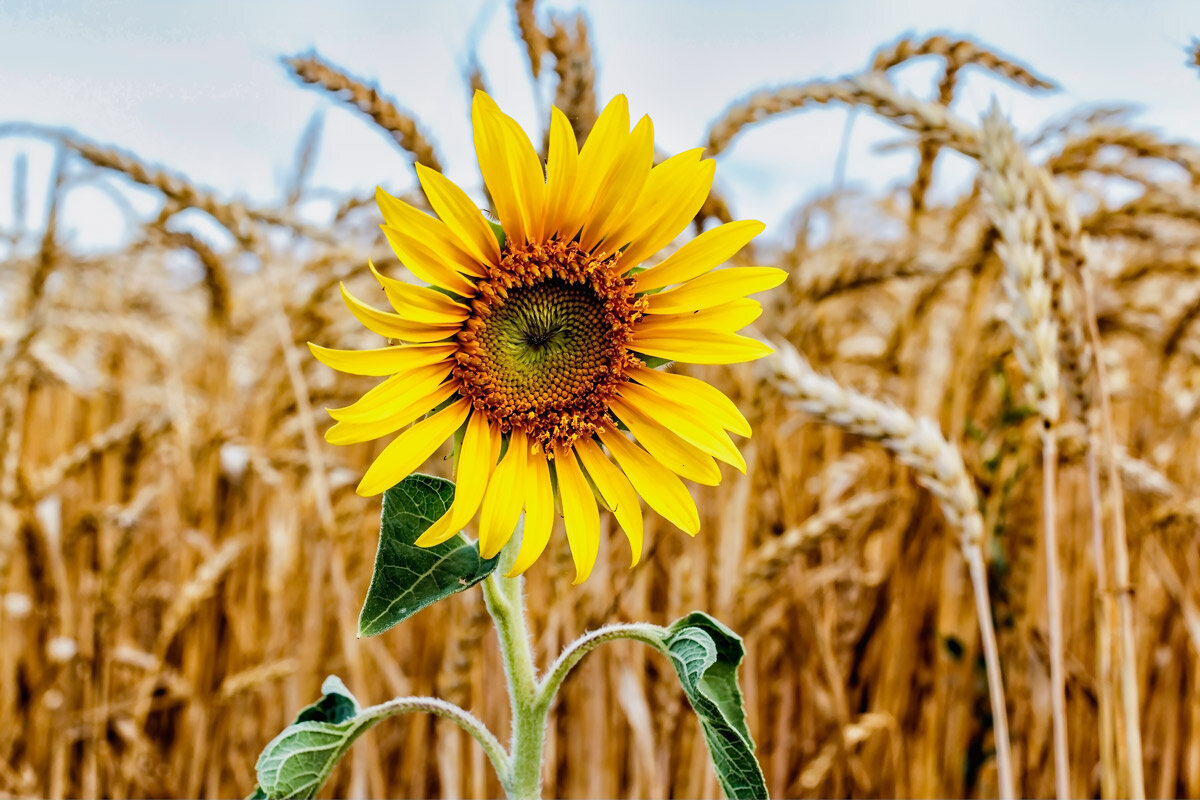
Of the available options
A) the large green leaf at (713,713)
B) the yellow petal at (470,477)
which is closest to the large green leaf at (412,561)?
the yellow petal at (470,477)

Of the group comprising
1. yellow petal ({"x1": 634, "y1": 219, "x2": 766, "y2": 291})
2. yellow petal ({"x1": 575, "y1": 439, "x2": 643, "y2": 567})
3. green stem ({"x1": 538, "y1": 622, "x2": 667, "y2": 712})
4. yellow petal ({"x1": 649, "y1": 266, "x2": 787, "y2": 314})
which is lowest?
green stem ({"x1": 538, "y1": 622, "x2": 667, "y2": 712})

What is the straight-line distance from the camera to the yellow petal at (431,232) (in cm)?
48

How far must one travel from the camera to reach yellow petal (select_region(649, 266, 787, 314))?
1.71ft

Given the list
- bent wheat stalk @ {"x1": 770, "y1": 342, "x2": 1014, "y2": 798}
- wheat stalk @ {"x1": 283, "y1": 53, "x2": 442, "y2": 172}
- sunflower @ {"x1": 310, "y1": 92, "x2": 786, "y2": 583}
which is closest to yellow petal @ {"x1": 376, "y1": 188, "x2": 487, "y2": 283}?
sunflower @ {"x1": 310, "y1": 92, "x2": 786, "y2": 583}

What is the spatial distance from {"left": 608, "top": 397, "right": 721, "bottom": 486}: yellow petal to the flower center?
0.02 meters

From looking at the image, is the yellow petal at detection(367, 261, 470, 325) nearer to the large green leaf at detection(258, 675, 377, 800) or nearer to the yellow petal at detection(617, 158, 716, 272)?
the yellow petal at detection(617, 158, 716, 272)

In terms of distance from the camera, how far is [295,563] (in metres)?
1.72

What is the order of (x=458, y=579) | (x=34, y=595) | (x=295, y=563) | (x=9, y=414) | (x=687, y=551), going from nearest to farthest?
(x=458, y=579) → (x=687, y=551) → (x=9, y=414) → (x=295, y=563) → (x=34, y=595)

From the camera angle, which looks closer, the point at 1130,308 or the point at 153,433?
the point at 153,433

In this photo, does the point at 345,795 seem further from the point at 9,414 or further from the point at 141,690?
the point at 9,414

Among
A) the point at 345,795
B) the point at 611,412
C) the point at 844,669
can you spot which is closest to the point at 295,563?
the point at 345,795

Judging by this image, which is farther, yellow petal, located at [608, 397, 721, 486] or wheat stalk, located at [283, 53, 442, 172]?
wheat stalk, located at [283, 53, 442, 172]

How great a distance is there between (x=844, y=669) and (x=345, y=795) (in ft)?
3.21

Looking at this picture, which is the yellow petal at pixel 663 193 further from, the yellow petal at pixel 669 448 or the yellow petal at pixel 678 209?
the yellow petal at pixel 669 448
